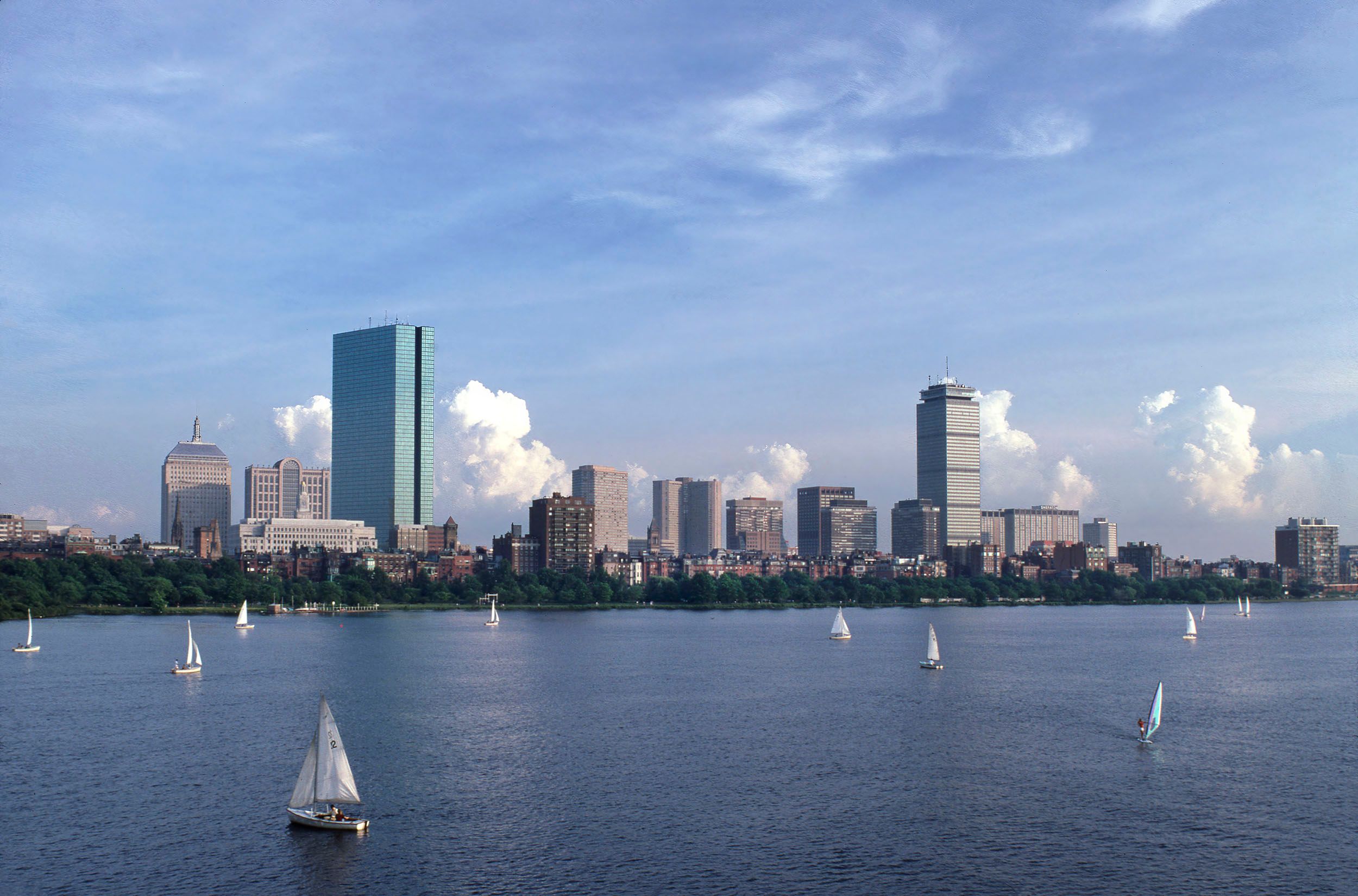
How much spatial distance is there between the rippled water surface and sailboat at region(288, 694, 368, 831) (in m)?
1.04

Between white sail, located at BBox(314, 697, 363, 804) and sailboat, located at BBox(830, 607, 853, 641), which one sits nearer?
white sail, located at BBox(314, 697, 363, 804)

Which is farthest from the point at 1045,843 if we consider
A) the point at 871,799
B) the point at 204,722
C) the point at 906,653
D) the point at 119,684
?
the point at 906,653

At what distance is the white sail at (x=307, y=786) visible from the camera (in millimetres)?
61094

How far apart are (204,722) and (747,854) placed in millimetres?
52398

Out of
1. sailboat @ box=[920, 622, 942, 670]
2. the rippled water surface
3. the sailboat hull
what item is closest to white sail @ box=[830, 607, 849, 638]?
sailboat @ box=[920, 622, 942, 670]

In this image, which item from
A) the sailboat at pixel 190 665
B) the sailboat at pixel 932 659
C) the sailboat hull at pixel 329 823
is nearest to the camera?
the sailboat hull at pixel 329 823

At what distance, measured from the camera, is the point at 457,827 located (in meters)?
61.3

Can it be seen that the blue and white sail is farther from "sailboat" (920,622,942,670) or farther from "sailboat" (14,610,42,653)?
"sailboat" (14,610,42,653)

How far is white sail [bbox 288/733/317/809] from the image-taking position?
200ft

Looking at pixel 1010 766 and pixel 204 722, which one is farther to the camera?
pixel 204 722

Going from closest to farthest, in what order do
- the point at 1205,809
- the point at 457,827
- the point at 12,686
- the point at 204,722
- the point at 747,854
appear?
the point at 747,854, the point at 457,827, the point at 1205,809, the point at 204,722, the point at 12,686

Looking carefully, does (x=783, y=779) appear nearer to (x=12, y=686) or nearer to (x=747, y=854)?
(x=747, y=854)

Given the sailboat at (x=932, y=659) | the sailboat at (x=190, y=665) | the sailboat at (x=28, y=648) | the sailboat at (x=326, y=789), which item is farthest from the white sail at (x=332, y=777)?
the sailboat at (x=28, y=648)

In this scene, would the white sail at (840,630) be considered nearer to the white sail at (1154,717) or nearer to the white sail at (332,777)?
the white sail at (1154,717)
